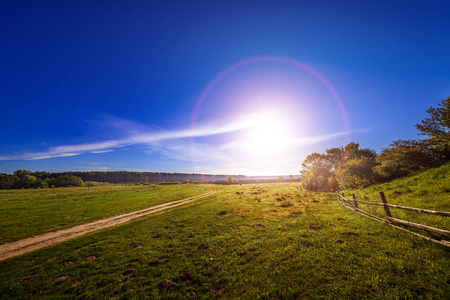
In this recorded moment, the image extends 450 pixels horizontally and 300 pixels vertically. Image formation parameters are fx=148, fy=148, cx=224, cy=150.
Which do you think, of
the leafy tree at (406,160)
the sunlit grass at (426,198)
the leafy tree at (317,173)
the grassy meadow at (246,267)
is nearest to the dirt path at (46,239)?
the grassy meadow at (246,267)

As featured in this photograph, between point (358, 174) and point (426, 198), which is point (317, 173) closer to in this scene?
point (358, 174)

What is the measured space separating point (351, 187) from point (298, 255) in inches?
1266

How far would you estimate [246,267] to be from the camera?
306 inches

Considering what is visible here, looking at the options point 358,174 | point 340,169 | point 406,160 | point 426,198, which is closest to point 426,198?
point 426,198

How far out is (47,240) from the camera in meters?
13.1

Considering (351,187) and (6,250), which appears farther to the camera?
(351,187)

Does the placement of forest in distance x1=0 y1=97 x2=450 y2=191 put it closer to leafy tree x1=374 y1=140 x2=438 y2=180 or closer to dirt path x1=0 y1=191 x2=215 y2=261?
leafy tree x1=374 y1=140 x2=438 y2=180

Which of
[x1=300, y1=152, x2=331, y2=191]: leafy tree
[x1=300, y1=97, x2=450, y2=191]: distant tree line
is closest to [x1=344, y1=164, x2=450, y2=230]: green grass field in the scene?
[x1=300, y1=97, x2=450, y2=191]: distant tree line

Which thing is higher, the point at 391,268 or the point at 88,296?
the point at 391,268

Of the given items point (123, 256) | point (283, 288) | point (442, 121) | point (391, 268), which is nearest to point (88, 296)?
point (123, 256)

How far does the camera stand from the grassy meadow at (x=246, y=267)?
584 cm

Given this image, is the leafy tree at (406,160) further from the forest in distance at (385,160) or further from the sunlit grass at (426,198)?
the sunlit grass at (426,198)

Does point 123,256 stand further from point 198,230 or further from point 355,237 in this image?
point 355,237

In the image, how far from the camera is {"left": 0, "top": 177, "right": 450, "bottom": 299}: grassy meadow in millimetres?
5844
